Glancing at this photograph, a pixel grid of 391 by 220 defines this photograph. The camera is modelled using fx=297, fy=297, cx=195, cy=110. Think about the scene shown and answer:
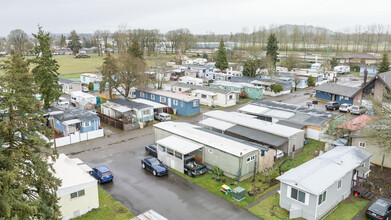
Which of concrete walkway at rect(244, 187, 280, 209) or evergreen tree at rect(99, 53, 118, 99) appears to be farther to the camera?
evergreen tree at rect(99, 53, 118, 99)

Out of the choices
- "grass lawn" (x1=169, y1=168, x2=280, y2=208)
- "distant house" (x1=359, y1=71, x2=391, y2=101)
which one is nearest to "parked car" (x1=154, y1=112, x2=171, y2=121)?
"grass lawn" (x1=169, y1=168, x2=280, y2=208)

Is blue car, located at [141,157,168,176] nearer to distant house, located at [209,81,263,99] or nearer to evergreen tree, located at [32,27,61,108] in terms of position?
evergreen tree, located at [32,27,61,108]

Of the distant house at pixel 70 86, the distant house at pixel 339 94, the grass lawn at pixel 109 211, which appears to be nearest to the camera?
the grass lawn at pixel 109 211

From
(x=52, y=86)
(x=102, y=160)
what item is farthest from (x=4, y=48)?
(x=102, y=160)

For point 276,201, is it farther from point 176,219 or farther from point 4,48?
point 4,48

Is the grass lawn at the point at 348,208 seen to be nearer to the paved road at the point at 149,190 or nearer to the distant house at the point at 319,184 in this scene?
the distant house at the point at 319,184

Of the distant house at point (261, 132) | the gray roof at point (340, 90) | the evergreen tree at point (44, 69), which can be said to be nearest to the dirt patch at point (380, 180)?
the distant house at point (261, 132)

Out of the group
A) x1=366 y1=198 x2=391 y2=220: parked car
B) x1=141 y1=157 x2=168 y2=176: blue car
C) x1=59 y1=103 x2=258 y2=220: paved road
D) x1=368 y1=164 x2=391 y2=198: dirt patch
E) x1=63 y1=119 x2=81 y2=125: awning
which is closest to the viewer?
x1=366 y1=198 x2=391 y2=220: parked car
